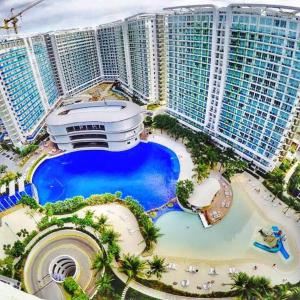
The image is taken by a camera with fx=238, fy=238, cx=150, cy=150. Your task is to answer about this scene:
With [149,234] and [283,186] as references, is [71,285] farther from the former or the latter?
[283,186]

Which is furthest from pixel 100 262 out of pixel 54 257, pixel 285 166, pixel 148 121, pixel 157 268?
pixel 148 121

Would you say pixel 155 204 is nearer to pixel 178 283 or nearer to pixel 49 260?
pixel 178 283

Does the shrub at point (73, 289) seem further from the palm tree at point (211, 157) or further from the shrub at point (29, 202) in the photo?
the palm tree at point (211, 157)

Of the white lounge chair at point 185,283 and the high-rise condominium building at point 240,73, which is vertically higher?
the high-rise condominium building at point 240,73

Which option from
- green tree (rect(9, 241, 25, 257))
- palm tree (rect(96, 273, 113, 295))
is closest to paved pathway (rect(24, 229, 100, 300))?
green tree (rect(9, 241, 25, 257))

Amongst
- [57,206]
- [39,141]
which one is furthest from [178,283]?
[39,141]

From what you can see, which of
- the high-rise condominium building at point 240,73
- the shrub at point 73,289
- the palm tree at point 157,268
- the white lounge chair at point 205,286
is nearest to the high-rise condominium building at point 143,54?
the high-rise condominium building at point 240,73
